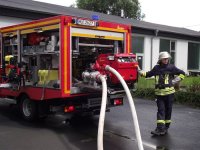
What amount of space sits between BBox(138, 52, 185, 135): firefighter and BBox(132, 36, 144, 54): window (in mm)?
15092

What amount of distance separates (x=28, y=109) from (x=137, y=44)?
1514cm

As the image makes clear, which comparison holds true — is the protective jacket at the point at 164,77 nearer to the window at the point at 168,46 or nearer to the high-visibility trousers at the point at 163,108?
the high-visibility trousers at the point at 163,108

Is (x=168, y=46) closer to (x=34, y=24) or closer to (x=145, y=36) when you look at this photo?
(x=145, y=36)

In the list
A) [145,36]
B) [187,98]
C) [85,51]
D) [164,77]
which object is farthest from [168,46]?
[164,77]

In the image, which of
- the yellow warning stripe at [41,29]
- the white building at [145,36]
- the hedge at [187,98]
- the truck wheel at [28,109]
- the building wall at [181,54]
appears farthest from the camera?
the building wall at [181,54]

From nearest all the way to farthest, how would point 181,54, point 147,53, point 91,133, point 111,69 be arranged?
point 111,69, point 91,133, point 147,53, point 181,54

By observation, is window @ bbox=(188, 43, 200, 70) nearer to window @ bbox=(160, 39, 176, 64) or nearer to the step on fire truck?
window @ bbox=(160, 39, 176, 64)

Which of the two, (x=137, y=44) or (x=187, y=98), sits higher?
(x=137, y=44)

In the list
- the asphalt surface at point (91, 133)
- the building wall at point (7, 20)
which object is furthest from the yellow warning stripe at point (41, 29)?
the building wall at point (7, 20)

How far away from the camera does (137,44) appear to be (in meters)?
22.7

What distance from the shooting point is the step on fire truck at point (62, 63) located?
7.16 metres

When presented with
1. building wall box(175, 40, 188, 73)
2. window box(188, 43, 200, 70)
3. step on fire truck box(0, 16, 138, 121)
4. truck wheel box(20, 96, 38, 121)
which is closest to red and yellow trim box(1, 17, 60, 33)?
step on fire truck box(0, 16, 138, 121)

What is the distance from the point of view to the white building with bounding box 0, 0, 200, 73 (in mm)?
14688

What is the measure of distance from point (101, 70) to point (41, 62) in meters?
1.80
